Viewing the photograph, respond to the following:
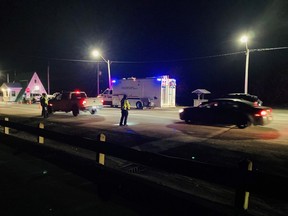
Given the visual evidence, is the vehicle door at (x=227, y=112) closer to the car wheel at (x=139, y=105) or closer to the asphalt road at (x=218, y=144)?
the asphalt road at (x=218, y=144)

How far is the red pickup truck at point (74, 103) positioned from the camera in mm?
21109

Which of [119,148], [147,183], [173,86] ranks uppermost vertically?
[173,86]

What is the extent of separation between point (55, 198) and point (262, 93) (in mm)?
38972

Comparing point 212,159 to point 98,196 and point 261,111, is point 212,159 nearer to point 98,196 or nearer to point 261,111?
point 98,196

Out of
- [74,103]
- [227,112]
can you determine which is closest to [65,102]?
[74,103]

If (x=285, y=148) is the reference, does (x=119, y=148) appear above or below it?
above

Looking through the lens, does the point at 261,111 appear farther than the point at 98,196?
Yes

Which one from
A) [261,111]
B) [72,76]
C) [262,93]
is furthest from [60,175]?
[72,76]

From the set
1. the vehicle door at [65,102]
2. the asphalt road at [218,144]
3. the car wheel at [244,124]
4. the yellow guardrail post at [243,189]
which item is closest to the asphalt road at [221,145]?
the asphalt road at [218,144]

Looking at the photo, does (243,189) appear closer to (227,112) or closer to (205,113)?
(227,112)

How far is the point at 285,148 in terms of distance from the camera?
9.38 meters

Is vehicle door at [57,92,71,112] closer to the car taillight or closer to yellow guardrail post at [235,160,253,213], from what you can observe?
the car taillight

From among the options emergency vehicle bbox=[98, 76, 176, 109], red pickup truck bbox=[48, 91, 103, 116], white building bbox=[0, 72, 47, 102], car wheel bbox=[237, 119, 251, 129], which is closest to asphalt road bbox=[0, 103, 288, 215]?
A: car wheel bbox=[237, 119, 251, 129]

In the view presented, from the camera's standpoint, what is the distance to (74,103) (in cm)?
2114
